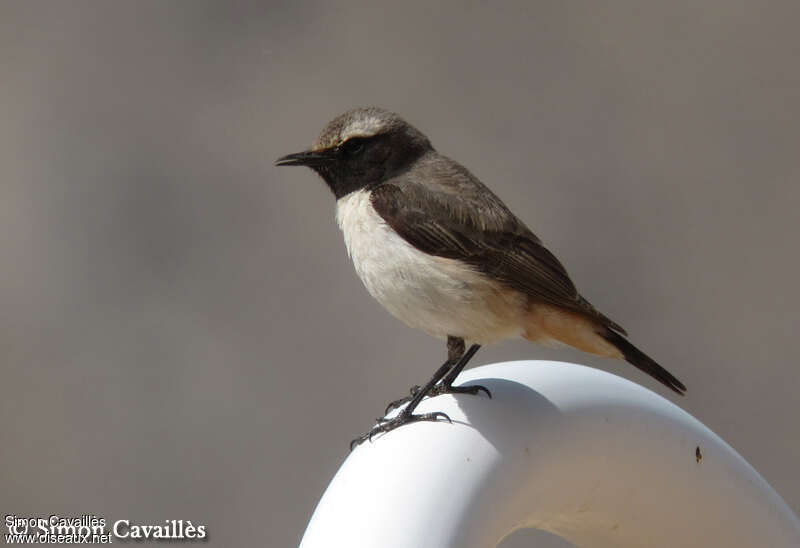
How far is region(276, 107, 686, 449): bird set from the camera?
3.72 metres

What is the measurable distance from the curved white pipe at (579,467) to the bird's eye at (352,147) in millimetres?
1450

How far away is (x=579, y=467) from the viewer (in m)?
2.61

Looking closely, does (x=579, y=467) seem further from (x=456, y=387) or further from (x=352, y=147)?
(x=352, y=147)

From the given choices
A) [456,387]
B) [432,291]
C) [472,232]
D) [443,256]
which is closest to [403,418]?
[456,387]

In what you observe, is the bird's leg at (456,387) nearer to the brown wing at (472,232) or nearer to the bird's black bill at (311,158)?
the brown wing at (472,232)

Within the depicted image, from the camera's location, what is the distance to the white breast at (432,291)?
12.1 ft

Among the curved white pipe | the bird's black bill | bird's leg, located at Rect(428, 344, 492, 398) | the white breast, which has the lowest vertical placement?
the curved white pipe

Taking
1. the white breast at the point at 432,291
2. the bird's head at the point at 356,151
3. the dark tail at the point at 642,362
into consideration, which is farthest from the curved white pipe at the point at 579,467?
the bird's head at the point at 356,151

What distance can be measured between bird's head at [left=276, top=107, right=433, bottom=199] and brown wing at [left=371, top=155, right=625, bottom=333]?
0.36 feet

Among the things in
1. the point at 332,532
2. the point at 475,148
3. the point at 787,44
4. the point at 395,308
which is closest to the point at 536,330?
the point at 395,308

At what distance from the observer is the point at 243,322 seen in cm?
888

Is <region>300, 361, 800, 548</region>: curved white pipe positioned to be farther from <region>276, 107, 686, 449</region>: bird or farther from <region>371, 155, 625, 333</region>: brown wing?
<region>371, 155, 625, 333</region>: brown wing

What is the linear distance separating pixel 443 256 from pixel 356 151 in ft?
1.89

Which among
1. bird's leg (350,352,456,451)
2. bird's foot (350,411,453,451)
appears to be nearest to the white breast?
bird's leg (350,352,456,451)
